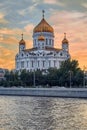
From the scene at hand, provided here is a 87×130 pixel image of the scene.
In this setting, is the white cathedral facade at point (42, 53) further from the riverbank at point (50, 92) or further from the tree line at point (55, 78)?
the riverbank at point (50, 92)

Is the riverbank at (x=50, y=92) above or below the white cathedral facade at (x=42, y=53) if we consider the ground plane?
below

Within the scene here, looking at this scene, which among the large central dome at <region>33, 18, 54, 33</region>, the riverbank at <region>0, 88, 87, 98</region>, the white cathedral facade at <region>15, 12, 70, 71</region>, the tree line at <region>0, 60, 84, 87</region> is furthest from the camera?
the large central dome at <region>33, 18, 54, 33</region>

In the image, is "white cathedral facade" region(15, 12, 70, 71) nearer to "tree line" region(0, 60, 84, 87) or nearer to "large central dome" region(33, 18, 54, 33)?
"large central dome" region(33, 18, 54, 33)

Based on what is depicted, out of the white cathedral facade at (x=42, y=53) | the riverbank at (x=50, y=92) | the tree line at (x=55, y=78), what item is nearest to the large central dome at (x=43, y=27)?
the white cathedral facade at (x=42, y=53)

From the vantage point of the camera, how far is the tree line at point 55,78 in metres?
68.3

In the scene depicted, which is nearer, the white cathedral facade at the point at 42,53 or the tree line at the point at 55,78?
the tree line at the point at 55,78

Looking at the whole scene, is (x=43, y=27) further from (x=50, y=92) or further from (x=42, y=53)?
(x=50, y=92)

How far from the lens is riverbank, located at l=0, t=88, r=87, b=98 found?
Result: 46.9m

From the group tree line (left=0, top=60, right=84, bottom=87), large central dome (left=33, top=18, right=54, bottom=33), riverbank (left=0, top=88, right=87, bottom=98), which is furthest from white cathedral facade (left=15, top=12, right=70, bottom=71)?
riverbank (left=0, top=88, right=87, bottom=98)

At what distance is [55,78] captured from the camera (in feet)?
231

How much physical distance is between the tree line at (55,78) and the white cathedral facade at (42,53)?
12276mm

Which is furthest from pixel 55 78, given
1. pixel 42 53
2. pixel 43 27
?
pixel 43 27

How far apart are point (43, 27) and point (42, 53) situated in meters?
Result: 7.09

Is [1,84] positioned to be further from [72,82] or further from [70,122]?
[70,122]
